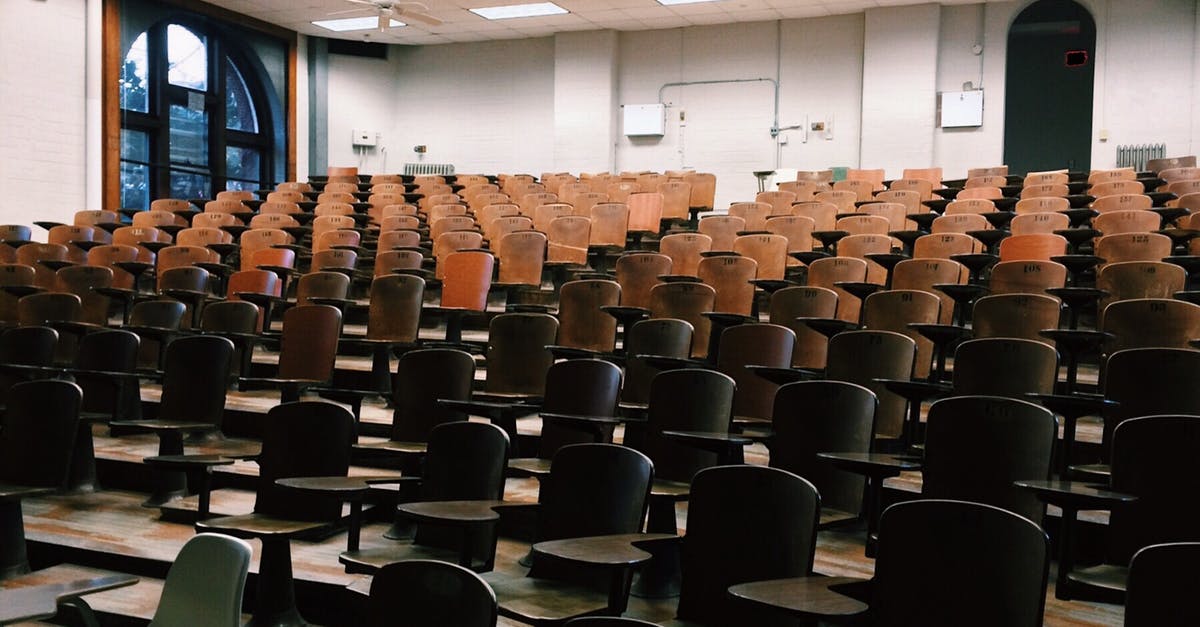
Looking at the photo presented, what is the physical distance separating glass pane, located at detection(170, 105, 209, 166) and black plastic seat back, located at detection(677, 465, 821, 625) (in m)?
9.46

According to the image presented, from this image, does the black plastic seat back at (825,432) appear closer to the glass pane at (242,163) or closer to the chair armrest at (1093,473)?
the chair armrest at (1093,473)

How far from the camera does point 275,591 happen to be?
278cm

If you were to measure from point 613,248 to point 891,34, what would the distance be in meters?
5.29

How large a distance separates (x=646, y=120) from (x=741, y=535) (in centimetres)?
959

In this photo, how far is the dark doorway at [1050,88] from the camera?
32.4 ft

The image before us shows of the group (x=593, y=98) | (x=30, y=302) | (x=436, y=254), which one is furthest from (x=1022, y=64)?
(x=30, y=302)

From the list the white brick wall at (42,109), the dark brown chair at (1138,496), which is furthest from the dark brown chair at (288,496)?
the white brick wall at (42,109)

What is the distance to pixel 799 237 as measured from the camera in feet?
18.7

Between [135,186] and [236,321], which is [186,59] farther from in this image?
[236,321]

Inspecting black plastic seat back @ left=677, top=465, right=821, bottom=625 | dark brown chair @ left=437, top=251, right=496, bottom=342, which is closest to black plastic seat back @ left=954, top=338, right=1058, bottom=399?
black plastic seat back @ left=677, top=465, right=821, bottom=625

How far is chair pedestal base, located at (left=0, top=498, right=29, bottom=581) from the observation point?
3.29 meters

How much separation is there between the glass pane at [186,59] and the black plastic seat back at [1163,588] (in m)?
10.4

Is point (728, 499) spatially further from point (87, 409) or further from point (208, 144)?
point (208, 144)

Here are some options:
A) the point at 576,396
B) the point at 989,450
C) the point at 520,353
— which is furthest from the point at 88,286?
the point at 989,450
